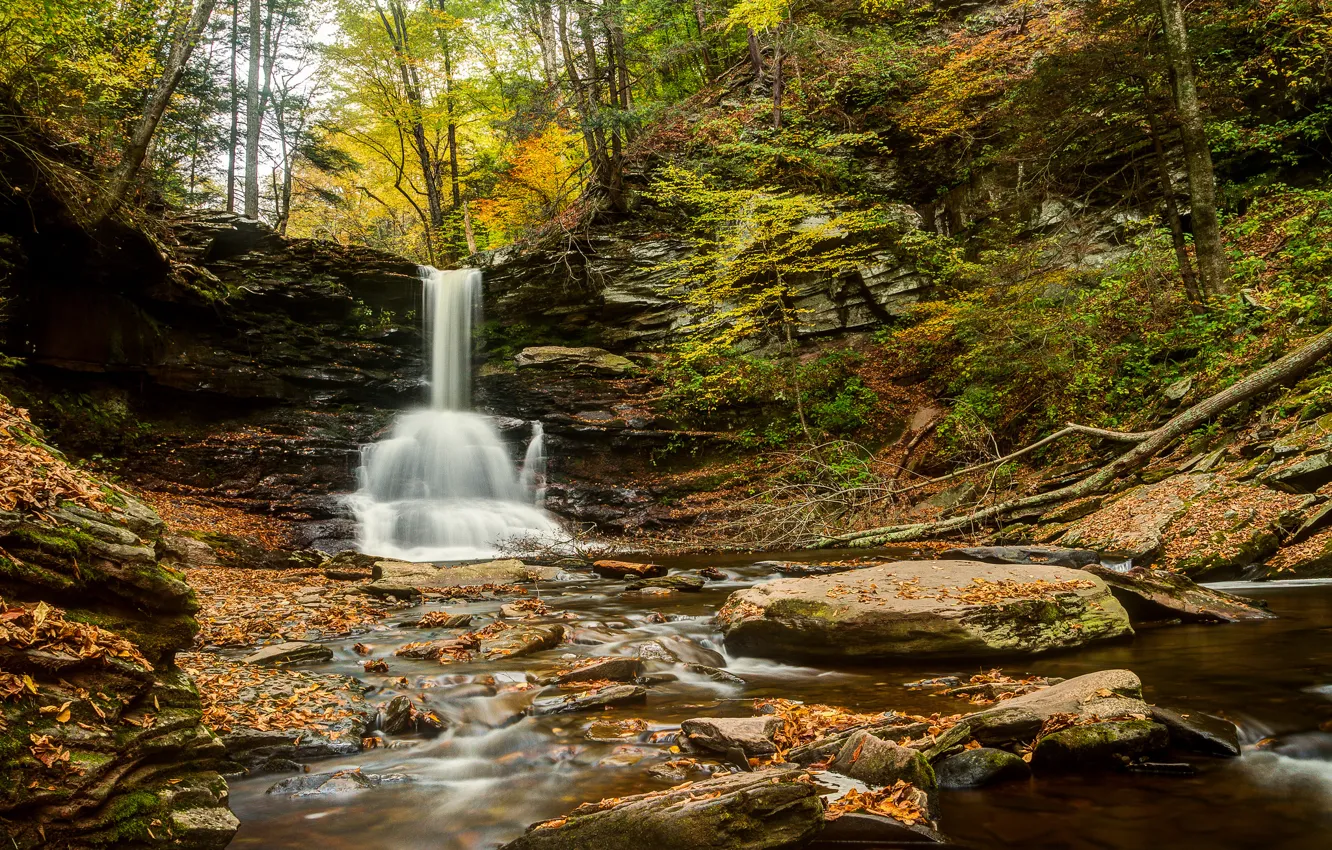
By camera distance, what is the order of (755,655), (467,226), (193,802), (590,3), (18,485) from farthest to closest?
(467,226) → (590,3) → (755,655) → (18,485) → (193,802)

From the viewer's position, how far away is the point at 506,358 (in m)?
18.8

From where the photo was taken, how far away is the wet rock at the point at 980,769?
10.3ft

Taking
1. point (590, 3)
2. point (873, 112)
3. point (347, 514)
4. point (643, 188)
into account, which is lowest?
point (347, 514)

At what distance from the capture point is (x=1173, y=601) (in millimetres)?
5668

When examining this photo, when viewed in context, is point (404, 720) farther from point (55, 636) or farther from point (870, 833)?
point (870, 833)

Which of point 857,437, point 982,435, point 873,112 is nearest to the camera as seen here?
point 982,435

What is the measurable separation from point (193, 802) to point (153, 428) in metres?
14.9

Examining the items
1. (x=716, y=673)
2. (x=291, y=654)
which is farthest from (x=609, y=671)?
(x=291, y=654)

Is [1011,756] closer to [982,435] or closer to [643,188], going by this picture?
[982,435]

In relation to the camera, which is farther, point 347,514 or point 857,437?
point 857,437

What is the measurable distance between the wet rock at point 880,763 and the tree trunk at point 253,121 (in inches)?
875

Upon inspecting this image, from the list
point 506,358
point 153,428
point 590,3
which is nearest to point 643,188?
point 590,3

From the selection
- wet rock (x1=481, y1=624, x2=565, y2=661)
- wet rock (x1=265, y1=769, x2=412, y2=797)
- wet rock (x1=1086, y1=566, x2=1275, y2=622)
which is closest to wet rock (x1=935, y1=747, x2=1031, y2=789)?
wet rock (x1=265, y1=769, x2=412, y2=797)

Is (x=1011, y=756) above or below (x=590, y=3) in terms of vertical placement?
below
